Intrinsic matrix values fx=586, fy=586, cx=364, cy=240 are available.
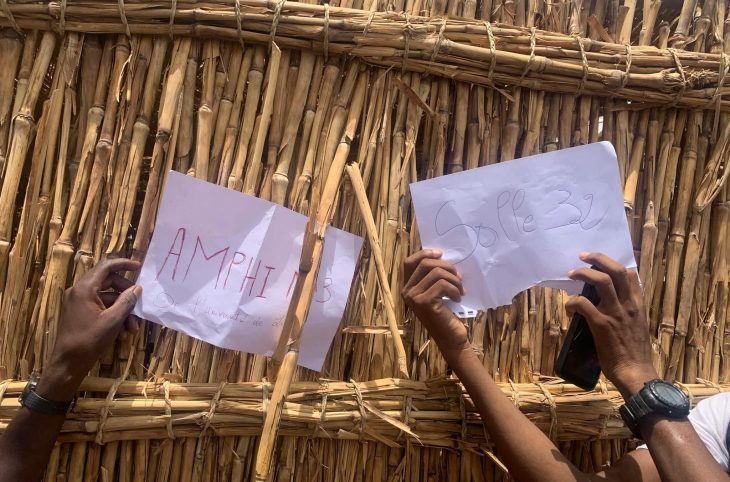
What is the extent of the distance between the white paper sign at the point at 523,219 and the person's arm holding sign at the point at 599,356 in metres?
0.04

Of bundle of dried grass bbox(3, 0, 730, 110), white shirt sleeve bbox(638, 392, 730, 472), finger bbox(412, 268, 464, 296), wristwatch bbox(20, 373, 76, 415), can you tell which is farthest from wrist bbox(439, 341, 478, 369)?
wristwatch bbox(20, 373, 76, 415)

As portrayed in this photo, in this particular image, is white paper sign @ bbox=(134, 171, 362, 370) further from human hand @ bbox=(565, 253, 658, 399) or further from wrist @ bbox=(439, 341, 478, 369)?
human hand @ bbox=(565, 253, 658, 399)

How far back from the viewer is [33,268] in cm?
104

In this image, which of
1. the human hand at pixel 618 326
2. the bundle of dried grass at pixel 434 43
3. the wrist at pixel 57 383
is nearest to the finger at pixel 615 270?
the human hand at pixel 618 326

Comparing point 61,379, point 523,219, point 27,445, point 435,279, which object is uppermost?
point 523,219

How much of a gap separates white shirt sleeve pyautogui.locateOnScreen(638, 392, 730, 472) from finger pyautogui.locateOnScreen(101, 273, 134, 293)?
94 centimetres

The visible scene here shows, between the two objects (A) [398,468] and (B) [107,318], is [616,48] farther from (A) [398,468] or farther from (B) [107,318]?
(B) [107,318]

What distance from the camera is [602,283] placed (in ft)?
3.14

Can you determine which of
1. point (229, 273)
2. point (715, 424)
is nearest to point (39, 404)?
point (229, 273)

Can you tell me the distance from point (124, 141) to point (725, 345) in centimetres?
123

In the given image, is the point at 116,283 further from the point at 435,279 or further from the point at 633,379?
the point at 633,379

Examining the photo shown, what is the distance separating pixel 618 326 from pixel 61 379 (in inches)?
35.2

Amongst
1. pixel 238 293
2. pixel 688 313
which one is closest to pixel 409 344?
pixel 238 293

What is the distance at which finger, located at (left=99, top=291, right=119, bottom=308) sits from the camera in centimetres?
99
